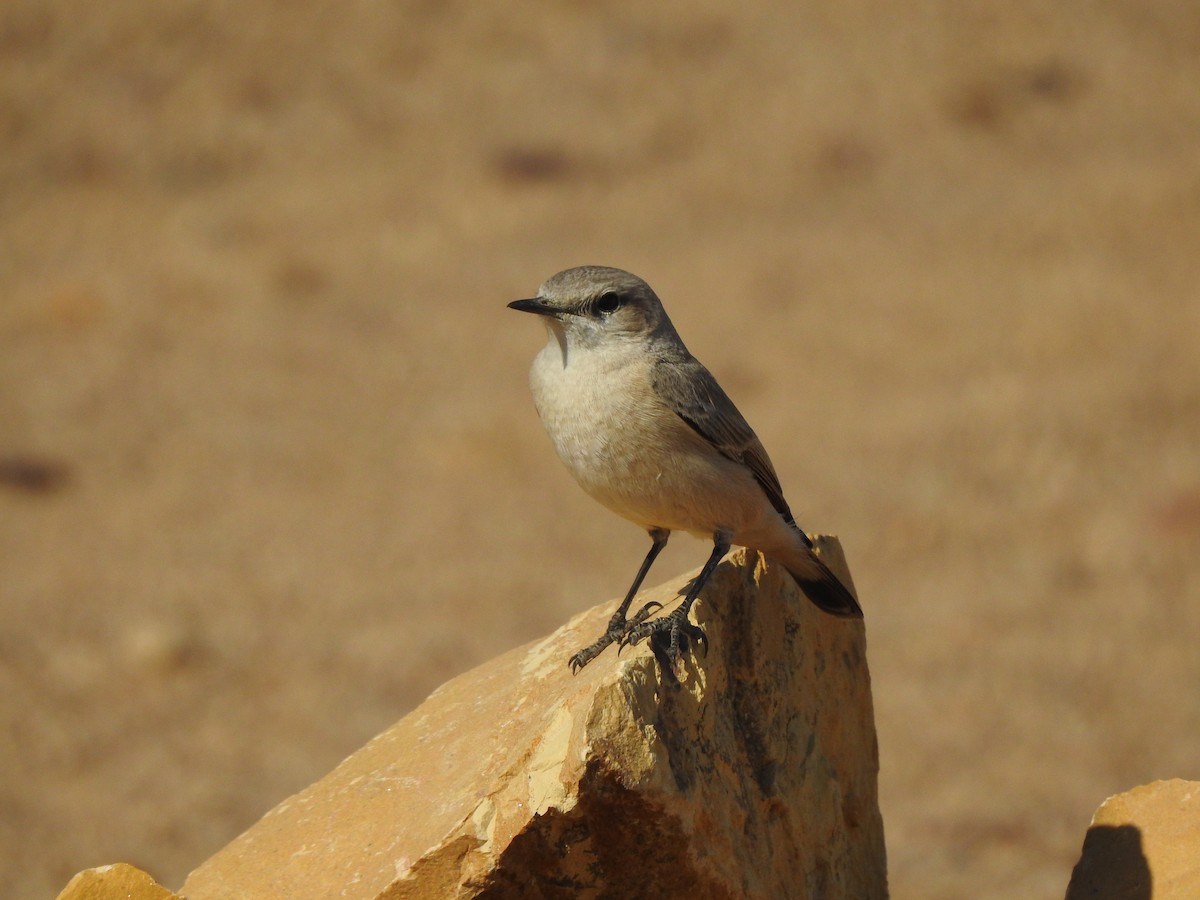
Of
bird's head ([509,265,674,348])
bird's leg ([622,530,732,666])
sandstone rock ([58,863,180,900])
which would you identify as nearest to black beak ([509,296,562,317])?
bird's head ([509,265,674,348])

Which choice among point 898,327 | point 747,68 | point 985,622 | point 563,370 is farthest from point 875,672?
point 747,68

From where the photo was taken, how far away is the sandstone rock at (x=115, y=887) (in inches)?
217

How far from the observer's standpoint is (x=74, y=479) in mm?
16828

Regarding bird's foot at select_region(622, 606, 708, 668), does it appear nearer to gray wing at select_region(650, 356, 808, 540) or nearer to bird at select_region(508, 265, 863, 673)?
bird at select_region(508, 265, 863, 673)

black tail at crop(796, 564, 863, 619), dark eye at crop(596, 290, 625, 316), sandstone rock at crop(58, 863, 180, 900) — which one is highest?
dark eye at crop(596, 290, 625, 316)

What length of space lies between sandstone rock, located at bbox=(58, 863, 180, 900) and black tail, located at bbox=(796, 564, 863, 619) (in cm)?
309

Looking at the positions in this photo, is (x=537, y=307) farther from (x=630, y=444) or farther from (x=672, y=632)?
(x=672, y=632)

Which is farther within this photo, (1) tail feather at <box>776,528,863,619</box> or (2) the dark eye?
(1) tail feather at <box>776,528,863,619</box>

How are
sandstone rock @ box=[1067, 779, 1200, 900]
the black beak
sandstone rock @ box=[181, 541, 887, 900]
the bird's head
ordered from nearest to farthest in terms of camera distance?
1. sandstone rock @ box=[181, 541, 887, 900]
2. the black beak
3. the bird's head
4. sandstone rock @ box=[1067, 779, 1200, 900]

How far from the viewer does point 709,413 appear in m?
5.85

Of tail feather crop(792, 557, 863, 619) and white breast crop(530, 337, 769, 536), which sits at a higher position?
white breast crop(530, 337, 769, 536)

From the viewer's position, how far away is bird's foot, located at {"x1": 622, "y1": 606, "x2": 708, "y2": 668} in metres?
5.36

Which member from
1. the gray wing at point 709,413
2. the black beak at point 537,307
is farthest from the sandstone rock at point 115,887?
the gray wing at point 709,413

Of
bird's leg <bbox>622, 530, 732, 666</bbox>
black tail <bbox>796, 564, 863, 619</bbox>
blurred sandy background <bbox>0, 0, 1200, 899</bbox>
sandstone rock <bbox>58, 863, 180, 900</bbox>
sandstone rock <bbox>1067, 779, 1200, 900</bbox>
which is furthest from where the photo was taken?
blurred sandy background <bbox>0, 0, 1200, 899</bbox>
